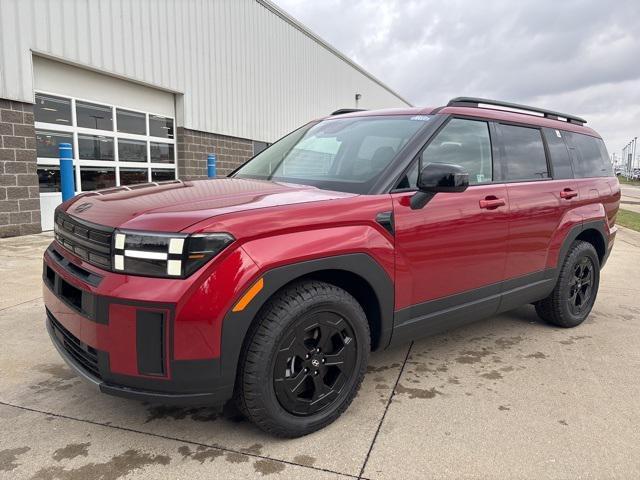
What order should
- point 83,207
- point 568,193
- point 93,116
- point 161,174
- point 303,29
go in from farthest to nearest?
point 303,29 < point 161,174 < point 93,116 < point 568,193 < point 83,207

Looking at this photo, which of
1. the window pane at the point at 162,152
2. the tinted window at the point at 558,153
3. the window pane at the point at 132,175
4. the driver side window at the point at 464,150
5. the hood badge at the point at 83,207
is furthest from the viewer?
the window pane at the point at 162,152

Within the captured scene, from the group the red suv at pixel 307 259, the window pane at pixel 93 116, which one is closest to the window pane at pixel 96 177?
the window pane at pixel 93 116

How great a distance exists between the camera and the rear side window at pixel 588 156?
430cm

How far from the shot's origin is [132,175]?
427 inches

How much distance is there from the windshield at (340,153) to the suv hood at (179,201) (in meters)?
0.20

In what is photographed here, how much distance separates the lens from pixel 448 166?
106 inches

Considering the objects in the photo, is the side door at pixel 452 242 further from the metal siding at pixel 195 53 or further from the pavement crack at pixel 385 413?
the metal siding at pixel 195 53

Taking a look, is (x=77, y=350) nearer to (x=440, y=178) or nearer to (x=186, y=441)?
(x=186, y=441)

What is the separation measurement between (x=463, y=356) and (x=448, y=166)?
62.2 inches

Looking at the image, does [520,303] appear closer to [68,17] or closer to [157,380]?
[157,380]

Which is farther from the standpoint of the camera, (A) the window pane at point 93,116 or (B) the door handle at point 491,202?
(A) the window pane at point 93,116

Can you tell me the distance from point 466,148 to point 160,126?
32.4 ft

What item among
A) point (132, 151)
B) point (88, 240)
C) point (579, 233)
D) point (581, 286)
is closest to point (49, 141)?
point (132, 151)

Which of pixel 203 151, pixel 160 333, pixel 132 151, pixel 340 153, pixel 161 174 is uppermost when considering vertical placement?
pixel 203 151
